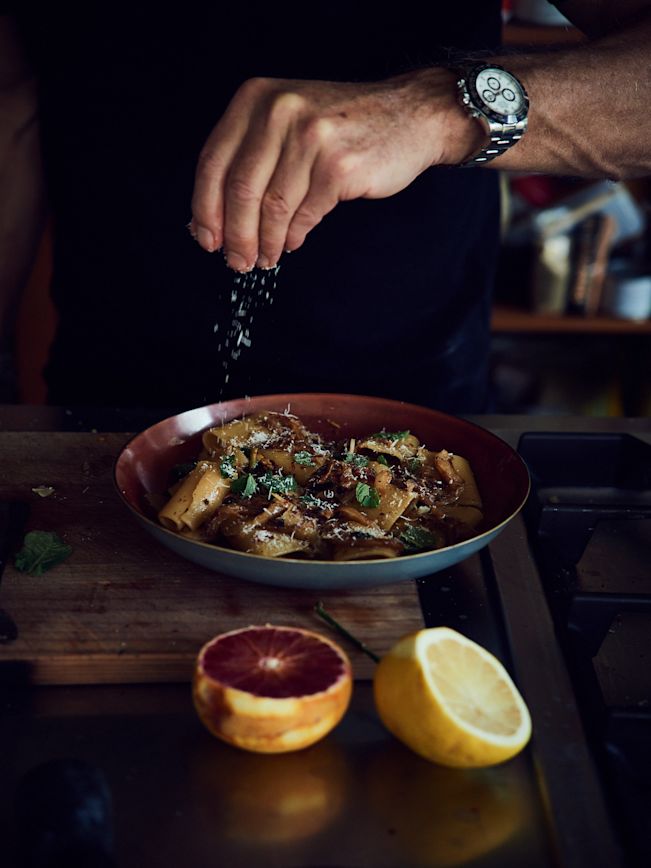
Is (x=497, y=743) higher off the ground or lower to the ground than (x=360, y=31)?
lower

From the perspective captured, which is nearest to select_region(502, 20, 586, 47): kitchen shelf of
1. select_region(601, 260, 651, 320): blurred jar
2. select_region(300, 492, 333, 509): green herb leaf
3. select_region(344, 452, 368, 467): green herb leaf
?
select_region(601, 260, 651, 320): blurred jar

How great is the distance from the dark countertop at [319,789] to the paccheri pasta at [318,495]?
194 millimetres

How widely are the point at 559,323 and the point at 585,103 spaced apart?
174 centimetres

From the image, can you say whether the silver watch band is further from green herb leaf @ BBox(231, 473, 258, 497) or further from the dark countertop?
the dark countertop

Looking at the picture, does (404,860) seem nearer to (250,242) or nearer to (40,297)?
(250,242)

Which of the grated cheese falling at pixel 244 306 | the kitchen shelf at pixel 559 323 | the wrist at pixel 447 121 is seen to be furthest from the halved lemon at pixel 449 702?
the kitchen shelf at pixel 559 323

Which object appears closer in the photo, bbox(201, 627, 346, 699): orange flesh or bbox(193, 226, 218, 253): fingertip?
bbox(201, 627, 346, 699): orange flesh

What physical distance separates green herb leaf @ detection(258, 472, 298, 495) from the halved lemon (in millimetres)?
366

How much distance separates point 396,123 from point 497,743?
760 millimetres

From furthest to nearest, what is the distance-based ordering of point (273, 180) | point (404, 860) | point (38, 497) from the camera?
point (38, 497) < point (273, 180) < point (404, 860)

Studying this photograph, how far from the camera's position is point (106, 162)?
1671 millimetres

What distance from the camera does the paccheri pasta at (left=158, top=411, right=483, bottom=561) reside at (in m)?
1.14

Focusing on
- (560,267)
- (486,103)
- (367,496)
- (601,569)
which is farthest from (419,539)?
(560,267)

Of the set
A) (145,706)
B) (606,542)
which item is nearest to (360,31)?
(606,542)
